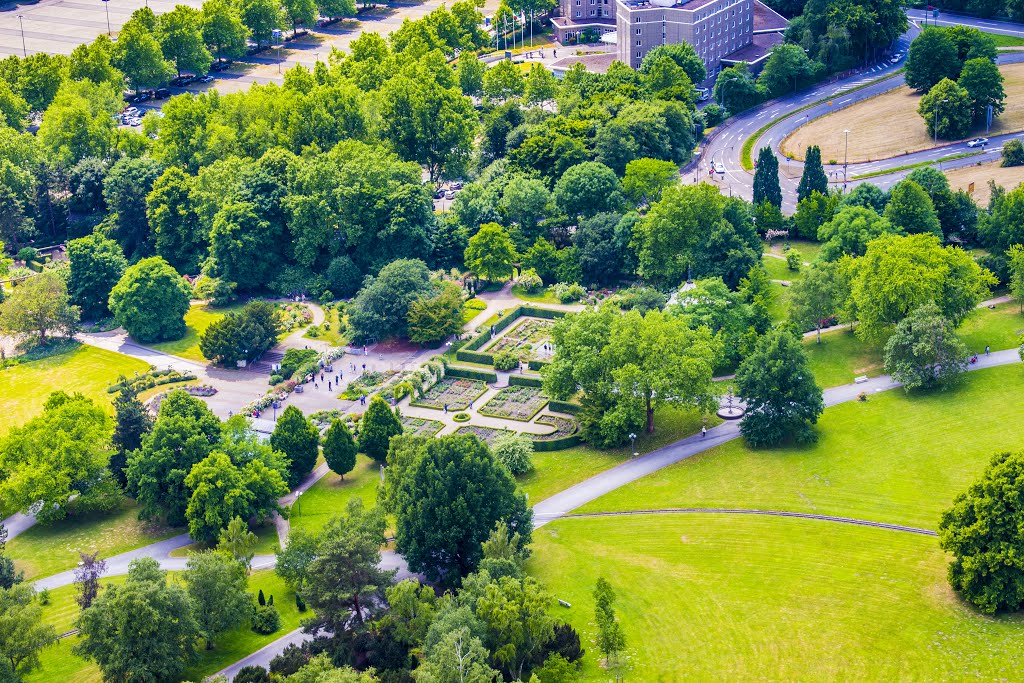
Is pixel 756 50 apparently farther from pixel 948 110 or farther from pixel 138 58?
pixel 138 58

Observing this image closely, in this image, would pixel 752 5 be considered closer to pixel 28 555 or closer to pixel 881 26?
pixel 881 26

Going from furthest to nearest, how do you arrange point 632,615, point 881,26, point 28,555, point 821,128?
point 881,26, point 821,128, point 28,555, point 632,615

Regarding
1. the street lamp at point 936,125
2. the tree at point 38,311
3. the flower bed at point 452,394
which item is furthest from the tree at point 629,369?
the street lamp at point 936,125

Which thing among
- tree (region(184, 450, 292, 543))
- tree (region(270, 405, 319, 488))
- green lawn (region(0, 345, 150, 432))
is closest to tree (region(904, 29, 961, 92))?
tree (region(270, 405, 319, 488))

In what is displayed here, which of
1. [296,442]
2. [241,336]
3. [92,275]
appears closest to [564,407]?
[296,442]

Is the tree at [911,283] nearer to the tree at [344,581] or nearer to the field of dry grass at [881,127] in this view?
the field of dry grass at [881,127]

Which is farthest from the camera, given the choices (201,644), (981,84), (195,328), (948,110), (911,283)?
(981,84)

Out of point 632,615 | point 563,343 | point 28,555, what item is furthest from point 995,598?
point 28,555
